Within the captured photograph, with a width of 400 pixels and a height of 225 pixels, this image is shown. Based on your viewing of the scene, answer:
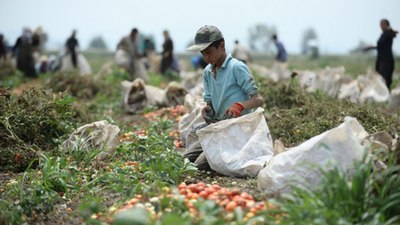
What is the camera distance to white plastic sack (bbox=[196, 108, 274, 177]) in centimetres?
405

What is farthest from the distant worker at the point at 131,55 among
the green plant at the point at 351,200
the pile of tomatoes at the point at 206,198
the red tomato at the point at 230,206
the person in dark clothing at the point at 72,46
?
the green plant at the point at 351,200

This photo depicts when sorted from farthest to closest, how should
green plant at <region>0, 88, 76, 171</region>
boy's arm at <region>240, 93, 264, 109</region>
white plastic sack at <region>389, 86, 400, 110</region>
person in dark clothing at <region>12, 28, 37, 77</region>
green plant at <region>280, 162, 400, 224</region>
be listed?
person in dark clothing at <region>12, 28, 37, 77</region>, white plastic sack at <region>389, 86, 400, 110</region>, green plant at <region>0, 88, 76, 171</region>, boy's arm at <region>240, 93, 264, 109</region>, green plant at <region>280, 162, 400, 224</region>

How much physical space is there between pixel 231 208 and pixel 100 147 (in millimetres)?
2439

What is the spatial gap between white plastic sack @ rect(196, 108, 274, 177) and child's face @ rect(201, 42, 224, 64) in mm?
567

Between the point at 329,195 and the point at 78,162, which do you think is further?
the point at 78,162

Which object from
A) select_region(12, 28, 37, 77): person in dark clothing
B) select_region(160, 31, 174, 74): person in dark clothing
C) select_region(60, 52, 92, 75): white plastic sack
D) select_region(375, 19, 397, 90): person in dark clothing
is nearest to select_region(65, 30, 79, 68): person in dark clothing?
select_region(60, 52, 92, 75): white plastic sack

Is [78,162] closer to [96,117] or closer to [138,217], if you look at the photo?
[138,217]

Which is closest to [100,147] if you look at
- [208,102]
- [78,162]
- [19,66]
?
[78,162]

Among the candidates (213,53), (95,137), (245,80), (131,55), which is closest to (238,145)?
(245,80)

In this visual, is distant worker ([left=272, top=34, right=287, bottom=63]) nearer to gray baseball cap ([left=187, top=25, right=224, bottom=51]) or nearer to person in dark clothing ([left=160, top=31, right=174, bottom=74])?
person in dark clothing ([left=160, top=31, right=174, bottom=74])

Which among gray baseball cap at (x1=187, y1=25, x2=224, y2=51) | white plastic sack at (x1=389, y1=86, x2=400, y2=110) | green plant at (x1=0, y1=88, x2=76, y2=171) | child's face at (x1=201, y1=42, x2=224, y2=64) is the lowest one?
white plastic sack at (x1=389, y1=86, x2=400, y2=110)

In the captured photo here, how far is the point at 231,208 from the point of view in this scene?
9.70 feet

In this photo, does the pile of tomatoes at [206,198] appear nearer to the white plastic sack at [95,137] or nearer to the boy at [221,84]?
the boy at [221,84]

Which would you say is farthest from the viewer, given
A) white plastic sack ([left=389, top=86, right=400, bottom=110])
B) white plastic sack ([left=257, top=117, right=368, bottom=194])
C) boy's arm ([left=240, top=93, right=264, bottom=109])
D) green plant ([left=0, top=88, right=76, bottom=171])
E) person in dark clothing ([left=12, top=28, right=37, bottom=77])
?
person in dark clothing ([left=12, top=28, right=37, bottom=77])
